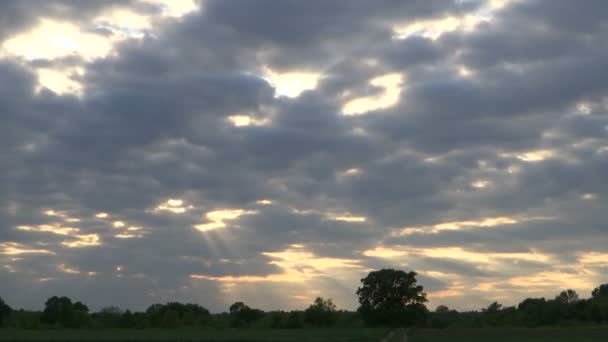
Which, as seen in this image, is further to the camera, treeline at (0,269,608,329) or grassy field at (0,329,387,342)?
treeline at (0,269,608,329)

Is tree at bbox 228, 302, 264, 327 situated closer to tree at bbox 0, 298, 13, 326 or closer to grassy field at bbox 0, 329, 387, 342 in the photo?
tree at bbox 0, 298, 13, 326

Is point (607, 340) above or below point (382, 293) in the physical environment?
below

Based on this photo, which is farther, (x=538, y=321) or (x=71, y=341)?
(x=538, y=321)

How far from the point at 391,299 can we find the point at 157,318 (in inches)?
1947

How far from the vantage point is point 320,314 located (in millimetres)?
163875

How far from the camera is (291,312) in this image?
521 feet

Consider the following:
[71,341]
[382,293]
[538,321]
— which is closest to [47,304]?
[382,293]

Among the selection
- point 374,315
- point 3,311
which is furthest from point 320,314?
point 3,311

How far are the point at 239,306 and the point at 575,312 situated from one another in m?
77.9

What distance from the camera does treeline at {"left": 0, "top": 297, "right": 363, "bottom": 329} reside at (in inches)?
5689

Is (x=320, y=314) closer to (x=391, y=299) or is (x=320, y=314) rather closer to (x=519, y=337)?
(x=391, y=299)

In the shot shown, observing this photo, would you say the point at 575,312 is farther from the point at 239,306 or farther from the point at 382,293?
the point at 239,306

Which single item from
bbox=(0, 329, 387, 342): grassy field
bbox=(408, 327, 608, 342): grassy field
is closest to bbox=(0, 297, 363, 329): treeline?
bbox=(0, 329, 387, 342): grassy field

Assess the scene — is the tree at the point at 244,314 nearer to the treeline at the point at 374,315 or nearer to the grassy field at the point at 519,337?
the treeline at the point at 374,315
